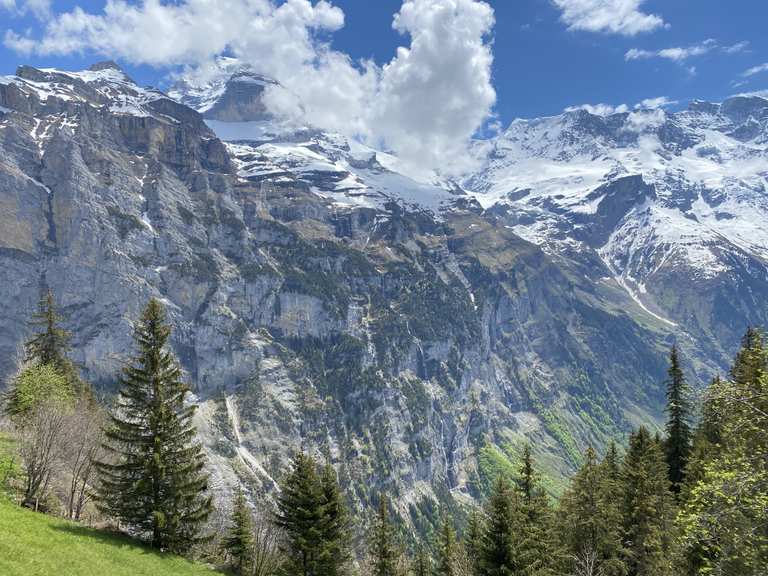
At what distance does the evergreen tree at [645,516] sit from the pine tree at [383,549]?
20614 millimetres

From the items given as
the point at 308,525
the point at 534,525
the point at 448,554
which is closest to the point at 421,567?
the point at 448,554

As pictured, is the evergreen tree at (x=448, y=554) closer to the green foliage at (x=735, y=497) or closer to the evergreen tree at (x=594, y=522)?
the evergreen tree at (x=594, y=522)

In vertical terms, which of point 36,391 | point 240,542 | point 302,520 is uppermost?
point 36,391

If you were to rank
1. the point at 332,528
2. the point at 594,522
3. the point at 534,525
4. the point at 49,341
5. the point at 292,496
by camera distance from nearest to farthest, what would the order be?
1. the point at 594,522
2. the point at 534,525
3. the point at 292,496
4. the point at 332,528
5. the point at 49,341

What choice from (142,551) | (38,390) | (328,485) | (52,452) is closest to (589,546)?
(328,485)

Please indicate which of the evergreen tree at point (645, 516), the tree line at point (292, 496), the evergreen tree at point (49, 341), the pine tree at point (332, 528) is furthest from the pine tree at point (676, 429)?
the evergreen tree at point (49, 341)

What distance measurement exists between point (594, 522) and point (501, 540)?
1000 centimetres

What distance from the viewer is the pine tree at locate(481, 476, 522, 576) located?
116 feet

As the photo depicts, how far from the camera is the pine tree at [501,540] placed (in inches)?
1387

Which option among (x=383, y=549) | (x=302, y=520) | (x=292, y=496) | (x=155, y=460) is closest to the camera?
(x=155, y=460)

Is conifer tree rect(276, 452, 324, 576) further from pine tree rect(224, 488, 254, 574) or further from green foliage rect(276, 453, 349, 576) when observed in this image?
pine tree rect(224, 488, 254, 574)

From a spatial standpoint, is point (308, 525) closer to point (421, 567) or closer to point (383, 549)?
point (383, 549)

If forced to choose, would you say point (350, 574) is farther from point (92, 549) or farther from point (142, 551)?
point (92, 549)

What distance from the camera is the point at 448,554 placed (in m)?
57.6
